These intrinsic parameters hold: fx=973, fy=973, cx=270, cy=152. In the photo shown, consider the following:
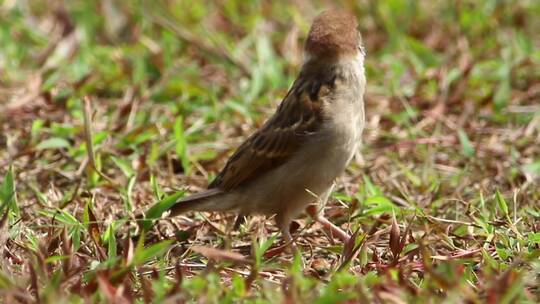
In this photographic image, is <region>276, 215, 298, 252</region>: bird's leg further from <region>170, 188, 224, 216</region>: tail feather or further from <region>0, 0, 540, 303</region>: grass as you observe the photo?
<region>170, 188, 224, 216</region>: tail feather

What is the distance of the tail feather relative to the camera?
4.87m

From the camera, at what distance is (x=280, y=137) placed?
491cm

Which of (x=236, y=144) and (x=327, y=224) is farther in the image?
(x=236, y=144)

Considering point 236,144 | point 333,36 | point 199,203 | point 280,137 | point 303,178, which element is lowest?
point 236,144

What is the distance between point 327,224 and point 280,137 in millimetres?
507

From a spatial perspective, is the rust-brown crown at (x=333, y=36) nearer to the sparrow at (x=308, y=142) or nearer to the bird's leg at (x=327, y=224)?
the sparrow at (x=308, y=142)

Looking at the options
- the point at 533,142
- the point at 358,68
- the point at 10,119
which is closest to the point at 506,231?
the point at 358,68

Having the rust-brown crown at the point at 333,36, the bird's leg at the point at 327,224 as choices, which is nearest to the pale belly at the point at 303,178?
the bird's leg at the point at 327,224

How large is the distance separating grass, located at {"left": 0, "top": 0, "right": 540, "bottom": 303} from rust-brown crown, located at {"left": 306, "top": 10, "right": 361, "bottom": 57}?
31.8 inches

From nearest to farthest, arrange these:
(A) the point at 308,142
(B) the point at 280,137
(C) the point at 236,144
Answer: (A) the point at 308,142 → (B) the point at 280,137 → (C) the point at 236,144

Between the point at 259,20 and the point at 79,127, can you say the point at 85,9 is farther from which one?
the point at 79,127

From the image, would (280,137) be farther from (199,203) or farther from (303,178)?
(199,203)

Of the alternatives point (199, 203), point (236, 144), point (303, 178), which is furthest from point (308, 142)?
point (236, 144)

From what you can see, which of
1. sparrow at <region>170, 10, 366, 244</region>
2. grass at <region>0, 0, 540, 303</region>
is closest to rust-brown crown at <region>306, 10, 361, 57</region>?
sparrow at <region>170, 10, 366, 244</region>
